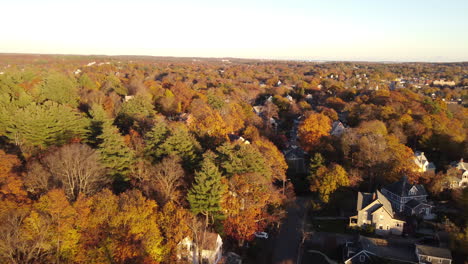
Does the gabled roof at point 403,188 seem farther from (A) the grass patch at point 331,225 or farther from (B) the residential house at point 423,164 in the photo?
(B) the residential house at point 423,164

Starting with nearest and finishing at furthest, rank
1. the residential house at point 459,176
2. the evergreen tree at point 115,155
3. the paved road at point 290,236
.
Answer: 1. the paved road at point 290,236
2. the evergreen tree at point 115,155
3. the residential house at point 459,176

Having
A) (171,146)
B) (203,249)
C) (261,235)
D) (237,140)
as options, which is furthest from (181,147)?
(237,140)

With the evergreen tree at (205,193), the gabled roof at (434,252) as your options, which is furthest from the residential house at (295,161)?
the evergreen tree at (205,193)

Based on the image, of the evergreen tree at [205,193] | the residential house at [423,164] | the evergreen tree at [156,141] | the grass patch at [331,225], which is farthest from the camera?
the residential house at [423,164]

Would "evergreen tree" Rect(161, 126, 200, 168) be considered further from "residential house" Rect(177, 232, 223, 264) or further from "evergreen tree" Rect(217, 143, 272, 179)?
"residential house" Rect(177, 232, 223, 264)

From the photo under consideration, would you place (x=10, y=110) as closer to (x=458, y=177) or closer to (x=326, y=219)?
(x=326, y=219)

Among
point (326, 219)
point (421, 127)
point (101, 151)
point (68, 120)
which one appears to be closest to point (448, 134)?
point (421, 127)
